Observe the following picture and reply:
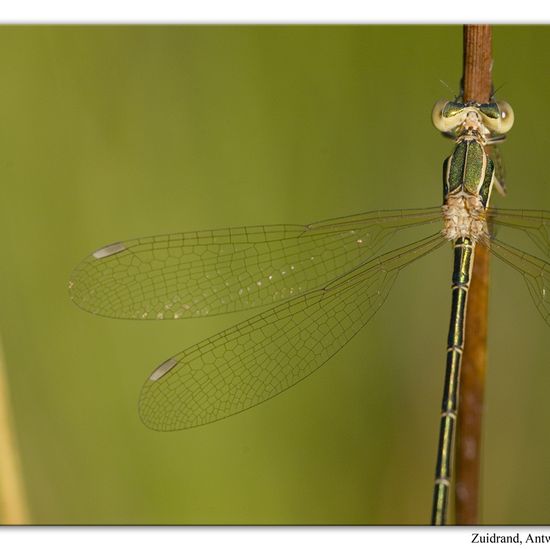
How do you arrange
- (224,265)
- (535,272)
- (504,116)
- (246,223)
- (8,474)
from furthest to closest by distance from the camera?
(246,223) → (224,265) → (535,272) → (504,116) → (8,474)

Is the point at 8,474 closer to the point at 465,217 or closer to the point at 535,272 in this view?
the point at 465,217

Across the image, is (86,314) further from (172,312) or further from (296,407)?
(296,407)

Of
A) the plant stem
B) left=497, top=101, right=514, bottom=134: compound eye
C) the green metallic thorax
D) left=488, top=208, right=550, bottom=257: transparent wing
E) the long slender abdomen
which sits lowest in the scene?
the plant stem

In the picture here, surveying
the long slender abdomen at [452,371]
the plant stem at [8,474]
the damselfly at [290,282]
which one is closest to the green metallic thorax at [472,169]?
the damselfly at [290,282]

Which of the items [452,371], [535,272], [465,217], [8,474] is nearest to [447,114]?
[465,217]

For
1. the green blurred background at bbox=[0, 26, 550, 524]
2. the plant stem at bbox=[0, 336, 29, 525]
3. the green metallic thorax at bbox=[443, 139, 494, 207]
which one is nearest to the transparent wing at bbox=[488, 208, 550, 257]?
the green metallic thorax at bbox=[443, 139, 494, 207]

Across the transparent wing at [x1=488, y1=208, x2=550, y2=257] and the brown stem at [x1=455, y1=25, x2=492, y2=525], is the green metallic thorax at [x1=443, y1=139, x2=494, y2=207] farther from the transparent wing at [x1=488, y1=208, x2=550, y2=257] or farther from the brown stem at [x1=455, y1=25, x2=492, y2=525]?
the brown stem at [x1=455, y1=25, x2=492, y2=525]
